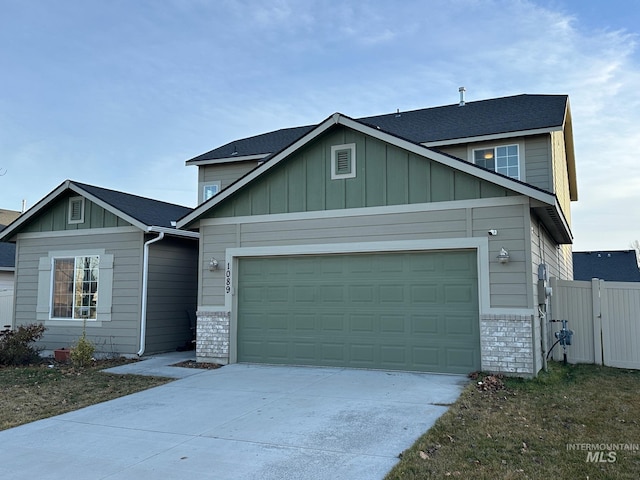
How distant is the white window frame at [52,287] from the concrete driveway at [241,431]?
464cm

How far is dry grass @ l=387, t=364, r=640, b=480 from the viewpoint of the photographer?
14.1ft

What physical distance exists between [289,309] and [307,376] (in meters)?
1.62

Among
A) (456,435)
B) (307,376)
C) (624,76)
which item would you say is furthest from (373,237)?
(624,76)

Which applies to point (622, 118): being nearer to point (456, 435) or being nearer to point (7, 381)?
point (456, 435)

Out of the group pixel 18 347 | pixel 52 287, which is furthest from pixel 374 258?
pixel 52 287

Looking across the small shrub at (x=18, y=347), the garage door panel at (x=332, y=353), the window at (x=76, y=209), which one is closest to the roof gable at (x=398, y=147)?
the garage door panel at (x=332, y=353)

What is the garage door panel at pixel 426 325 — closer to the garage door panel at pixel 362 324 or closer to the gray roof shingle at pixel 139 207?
the garage door panel at pixel 362 324

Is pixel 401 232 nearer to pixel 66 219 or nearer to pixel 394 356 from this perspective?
pixel 394 356

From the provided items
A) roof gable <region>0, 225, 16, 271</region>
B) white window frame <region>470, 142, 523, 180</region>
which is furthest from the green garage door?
roof gable <region>0, 225, 16, 271</region>

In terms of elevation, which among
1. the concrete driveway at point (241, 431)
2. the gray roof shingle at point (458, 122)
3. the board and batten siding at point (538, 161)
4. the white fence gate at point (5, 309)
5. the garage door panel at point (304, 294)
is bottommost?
the concrete driveway at point (241, 431)

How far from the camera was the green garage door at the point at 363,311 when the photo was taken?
867 cm

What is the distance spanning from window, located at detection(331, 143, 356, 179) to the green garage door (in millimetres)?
1553

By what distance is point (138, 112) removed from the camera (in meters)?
18.2

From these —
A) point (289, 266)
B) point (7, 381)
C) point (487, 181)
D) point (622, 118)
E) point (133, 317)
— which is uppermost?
point (622, 118)
